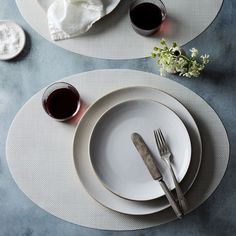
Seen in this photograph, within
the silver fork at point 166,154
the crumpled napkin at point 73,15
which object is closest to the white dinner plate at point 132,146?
the silver fork at point 166,154

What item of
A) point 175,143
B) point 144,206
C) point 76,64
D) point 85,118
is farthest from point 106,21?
point 144,206

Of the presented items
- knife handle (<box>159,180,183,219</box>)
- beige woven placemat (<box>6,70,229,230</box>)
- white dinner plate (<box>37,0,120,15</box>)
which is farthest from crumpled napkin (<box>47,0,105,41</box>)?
knife handle (<box>159,180,183,219</box>)

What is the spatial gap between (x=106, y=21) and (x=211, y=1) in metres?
0.29

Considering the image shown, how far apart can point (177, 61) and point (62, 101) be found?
314 millimetres

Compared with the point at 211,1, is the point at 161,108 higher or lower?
lower

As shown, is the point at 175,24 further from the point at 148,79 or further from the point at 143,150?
the point at 143,150

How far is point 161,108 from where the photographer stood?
132cm

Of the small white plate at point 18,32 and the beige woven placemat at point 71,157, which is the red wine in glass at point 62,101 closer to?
the beige woven placemat at point 71,157

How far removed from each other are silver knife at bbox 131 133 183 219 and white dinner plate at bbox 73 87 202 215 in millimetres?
39

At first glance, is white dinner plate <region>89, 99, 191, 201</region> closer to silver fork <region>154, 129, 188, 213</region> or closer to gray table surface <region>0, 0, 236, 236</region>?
silver fork <region>154, 129, 188, 213</region>

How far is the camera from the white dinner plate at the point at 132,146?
1.30 meters

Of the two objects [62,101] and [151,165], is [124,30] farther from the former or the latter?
[151,165]

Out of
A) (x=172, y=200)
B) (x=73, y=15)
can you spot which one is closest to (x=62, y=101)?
(x=73, y=15)

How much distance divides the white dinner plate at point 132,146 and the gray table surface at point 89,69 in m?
0.11
